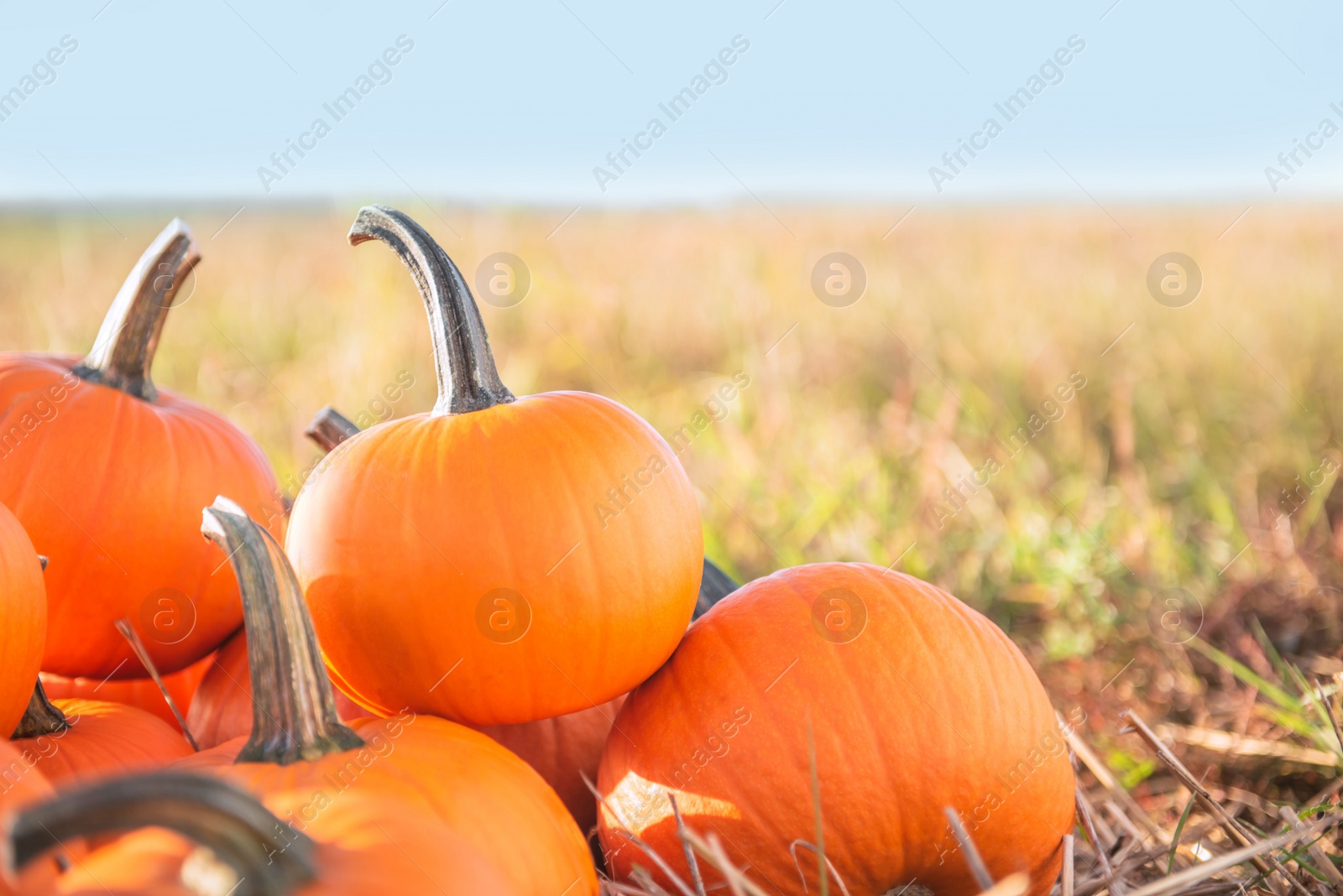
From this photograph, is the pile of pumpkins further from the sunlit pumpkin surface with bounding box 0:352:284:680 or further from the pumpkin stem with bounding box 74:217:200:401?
the pumpkin stem with bounding box 74:217:200:401

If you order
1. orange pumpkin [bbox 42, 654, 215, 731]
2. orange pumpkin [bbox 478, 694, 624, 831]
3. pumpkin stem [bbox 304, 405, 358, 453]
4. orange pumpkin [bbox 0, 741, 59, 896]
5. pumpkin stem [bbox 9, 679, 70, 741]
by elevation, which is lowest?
orange pumpkin [bbox 42, 654, 215, 731]

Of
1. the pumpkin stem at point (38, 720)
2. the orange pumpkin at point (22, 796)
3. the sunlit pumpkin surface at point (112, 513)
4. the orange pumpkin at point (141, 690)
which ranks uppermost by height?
the orange pumpkin at point (22, 796)

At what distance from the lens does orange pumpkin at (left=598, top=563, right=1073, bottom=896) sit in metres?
1.22

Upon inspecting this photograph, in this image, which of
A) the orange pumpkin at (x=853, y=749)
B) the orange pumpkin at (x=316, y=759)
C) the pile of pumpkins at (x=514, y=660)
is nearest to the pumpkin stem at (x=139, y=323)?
the pile of pumpkins at (x=514, y=660)

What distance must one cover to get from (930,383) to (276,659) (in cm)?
437

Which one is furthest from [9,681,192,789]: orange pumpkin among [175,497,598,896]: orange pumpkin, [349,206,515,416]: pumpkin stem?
[349,206,515,416]: pumpkin stem

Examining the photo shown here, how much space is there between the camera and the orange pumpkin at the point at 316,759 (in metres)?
1.00

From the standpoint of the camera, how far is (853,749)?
1.22 metres

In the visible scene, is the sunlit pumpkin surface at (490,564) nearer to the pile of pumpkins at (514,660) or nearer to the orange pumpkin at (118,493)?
the pile of pumpkins at (514,660)

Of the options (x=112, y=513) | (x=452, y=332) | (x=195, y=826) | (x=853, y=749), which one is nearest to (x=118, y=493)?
(x=112, y=513)

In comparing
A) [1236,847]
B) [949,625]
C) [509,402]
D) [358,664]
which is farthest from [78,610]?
[1236,847]

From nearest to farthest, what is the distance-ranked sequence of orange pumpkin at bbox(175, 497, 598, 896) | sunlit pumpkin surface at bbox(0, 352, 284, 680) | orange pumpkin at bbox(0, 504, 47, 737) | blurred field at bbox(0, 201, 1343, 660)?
orange pumpkin at bbox(175, 497, 598, 896)
orange pumpkin at bbox(0, 504, 47, 737)
sunlit pumpkin surface at bbox(0, 352, 284, 680)
blurred field at bbox(0, 201, 1343, 660)

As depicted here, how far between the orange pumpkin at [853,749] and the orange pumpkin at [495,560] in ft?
0.35

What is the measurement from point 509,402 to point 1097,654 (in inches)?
85.0
